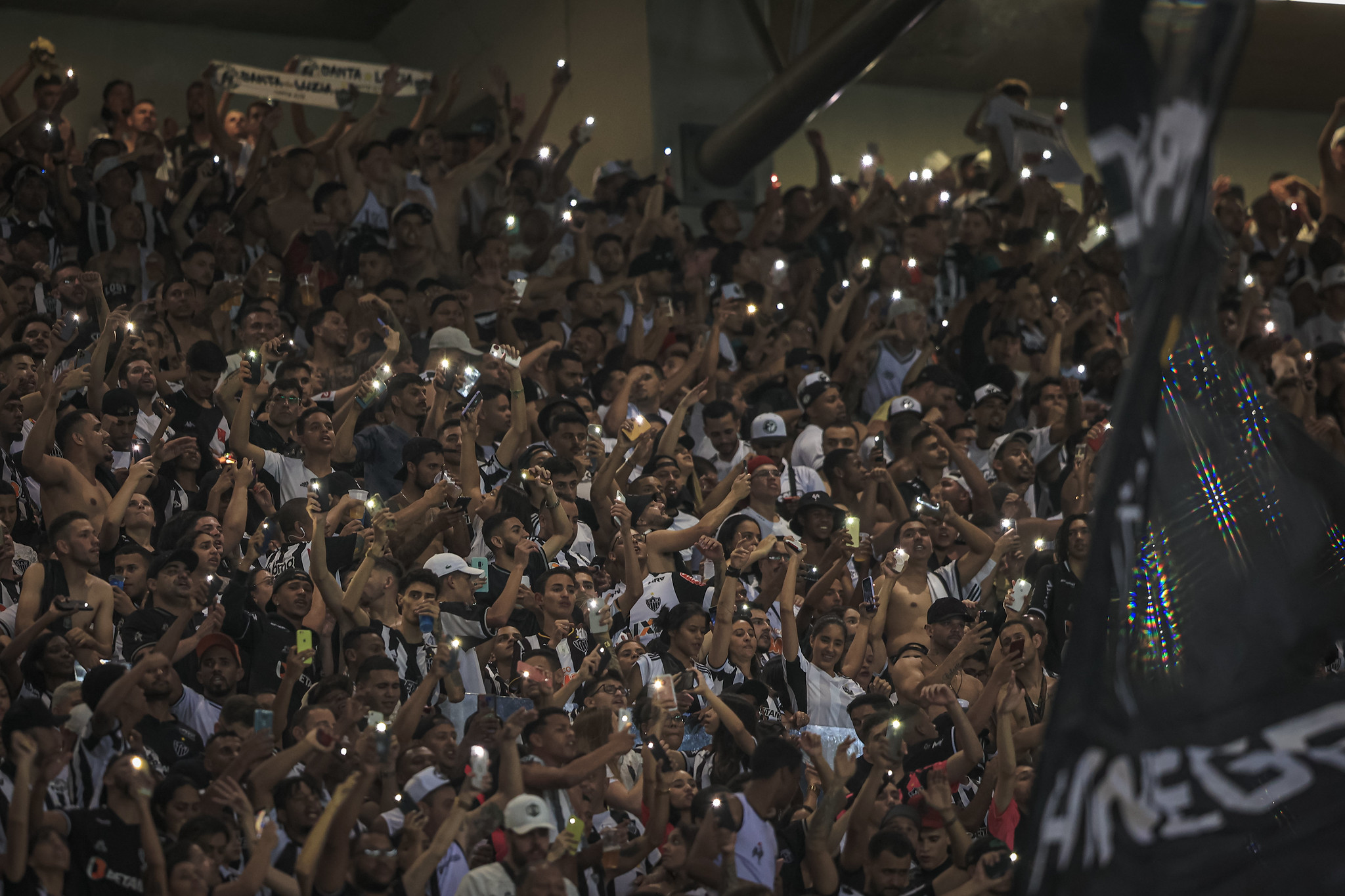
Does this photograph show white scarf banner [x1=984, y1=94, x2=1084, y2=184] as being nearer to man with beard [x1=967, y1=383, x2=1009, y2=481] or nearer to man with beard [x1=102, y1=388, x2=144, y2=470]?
man with beard [x1=967, y1=383, x2=1009, y2=481]

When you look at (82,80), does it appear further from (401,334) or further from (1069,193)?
(1069,193)

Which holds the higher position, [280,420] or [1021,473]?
[280,420]

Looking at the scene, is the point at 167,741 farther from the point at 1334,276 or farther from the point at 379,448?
the point at 1334,276

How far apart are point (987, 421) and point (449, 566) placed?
3986 mm

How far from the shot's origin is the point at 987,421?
408 inches

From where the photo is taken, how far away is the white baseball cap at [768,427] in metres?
9.56

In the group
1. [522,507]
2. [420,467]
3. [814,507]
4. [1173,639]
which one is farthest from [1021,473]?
[1173,639]

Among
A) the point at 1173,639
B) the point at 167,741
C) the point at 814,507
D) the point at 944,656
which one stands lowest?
the point at 167,741

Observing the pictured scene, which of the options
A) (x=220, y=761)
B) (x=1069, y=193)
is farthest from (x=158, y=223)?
(x=1069, y=193)

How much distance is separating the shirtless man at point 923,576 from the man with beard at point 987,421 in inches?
46.7

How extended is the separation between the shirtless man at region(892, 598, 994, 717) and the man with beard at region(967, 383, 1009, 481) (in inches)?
85.2

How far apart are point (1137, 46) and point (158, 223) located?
27.0ft

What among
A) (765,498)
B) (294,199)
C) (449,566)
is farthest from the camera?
(294,199)

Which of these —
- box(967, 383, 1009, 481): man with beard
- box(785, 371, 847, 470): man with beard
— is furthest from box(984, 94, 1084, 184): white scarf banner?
box(785, 371, 847, 470): man with beard
